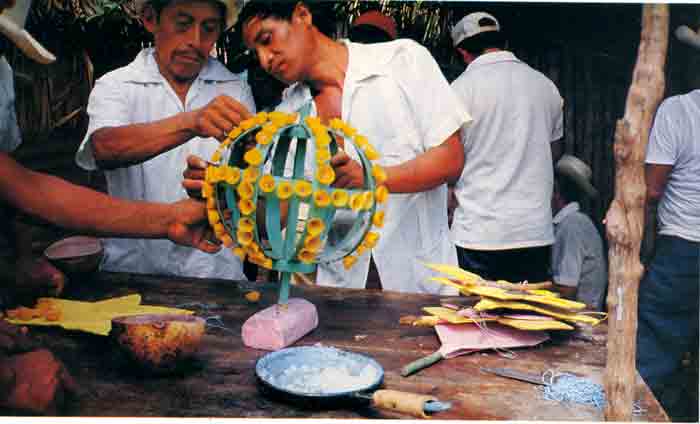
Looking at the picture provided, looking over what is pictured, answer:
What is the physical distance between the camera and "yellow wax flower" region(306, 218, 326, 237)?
8.02 ft

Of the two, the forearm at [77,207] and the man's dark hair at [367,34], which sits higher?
the man's dark hair at [367,34]

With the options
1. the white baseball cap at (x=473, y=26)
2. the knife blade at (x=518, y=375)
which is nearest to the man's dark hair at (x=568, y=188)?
the white baseball cap at (x=473, y=26)

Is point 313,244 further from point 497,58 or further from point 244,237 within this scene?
point 497,58

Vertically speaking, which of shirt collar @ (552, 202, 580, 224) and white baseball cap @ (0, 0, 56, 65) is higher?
white baseball cap @ (0, 0, 56, 65)

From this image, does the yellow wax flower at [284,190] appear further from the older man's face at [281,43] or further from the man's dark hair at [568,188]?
the man's dark hair at [568,188]

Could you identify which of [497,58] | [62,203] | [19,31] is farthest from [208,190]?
[497,58]

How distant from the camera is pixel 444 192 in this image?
346 cm

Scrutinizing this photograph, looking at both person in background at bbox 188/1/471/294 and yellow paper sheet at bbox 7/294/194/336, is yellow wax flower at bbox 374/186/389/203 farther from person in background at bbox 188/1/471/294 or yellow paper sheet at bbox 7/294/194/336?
yellow paper sheet at bbox 7/294/194/336

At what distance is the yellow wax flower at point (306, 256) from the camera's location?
252 centimetres

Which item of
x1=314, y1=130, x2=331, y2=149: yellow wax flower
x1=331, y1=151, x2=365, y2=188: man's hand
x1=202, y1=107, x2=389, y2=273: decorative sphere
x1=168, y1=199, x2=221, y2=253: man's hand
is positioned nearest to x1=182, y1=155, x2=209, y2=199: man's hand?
x1=168, y1=199, x2=221, y2=253: man's hand

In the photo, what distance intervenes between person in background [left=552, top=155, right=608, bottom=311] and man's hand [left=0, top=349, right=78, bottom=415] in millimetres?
2342

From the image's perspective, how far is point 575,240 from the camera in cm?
355

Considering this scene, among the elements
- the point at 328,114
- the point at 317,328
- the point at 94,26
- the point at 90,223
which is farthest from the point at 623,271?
the point at 94,26

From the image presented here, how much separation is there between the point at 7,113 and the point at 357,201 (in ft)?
5.95
